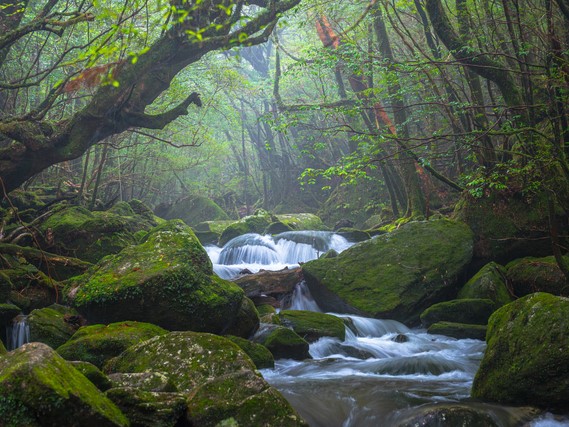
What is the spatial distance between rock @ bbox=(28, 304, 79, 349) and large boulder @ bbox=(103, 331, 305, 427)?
185cm

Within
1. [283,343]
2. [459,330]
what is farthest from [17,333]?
[459,330]

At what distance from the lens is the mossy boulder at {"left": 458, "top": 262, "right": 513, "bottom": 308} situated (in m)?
8.69

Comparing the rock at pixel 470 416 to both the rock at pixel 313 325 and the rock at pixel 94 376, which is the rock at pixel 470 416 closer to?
the rock at pixel 94 376

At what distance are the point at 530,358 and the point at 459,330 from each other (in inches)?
137

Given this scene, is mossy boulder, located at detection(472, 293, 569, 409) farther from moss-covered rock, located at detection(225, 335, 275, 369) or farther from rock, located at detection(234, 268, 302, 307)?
rock, located at detection(234, 268, 302, 307)

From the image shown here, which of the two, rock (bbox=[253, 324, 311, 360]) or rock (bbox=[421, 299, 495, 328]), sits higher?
rock (bbox=[253, 324, 311, 360])

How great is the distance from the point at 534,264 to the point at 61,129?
9.63 metres

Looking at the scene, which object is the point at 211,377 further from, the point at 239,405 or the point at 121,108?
the point at 121,108

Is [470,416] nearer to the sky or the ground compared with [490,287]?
nearer to the sky

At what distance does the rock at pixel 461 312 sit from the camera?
8398mm

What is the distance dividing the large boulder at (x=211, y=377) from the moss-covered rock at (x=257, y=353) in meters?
1.64

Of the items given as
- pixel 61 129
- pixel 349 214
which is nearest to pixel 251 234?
pixel 349 214

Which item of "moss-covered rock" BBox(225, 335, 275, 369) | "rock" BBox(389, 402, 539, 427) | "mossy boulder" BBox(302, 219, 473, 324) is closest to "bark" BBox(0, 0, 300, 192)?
"mossy boulder" BBox(302, 219, 473, 324)

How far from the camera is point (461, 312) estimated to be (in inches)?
338
